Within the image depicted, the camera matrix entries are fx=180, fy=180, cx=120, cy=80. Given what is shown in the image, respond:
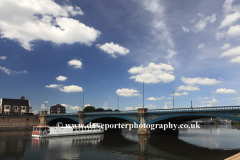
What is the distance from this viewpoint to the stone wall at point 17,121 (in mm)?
95312

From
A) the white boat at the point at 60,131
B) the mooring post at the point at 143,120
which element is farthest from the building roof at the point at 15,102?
the mooring post at the point at 143,120

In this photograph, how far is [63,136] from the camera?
6159 centimetres

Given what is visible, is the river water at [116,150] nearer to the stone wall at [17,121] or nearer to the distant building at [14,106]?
the stone wall at [17,121]

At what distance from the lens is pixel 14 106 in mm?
118438

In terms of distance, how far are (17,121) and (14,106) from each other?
2316 centimetres

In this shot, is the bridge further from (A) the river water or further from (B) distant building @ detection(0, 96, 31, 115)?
(B) distant building @ detection(0, 96, 31, 115)

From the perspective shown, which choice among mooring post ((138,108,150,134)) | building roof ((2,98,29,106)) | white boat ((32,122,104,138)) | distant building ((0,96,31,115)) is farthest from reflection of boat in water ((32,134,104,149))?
building roof ((2,98,29,106))

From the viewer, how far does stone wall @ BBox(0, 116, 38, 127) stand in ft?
313

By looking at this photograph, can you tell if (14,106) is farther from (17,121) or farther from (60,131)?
(60,131)

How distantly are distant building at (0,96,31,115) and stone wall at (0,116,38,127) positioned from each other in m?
17.8

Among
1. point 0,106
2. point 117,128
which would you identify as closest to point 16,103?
point 0,106

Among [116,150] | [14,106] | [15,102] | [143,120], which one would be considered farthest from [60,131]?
[15,102]

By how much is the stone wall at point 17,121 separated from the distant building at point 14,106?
17820 millimetres

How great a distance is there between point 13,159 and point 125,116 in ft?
148
